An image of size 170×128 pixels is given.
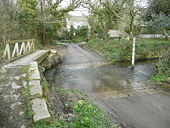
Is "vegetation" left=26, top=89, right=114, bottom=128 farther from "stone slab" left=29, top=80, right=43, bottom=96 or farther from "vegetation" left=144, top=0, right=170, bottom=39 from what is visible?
"vegetation" left=144, top=0, right=170, bottom=39

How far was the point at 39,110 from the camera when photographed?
2412 mm

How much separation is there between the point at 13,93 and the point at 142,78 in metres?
5.18

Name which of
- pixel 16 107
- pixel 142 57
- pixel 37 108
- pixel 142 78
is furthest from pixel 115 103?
pixel 142 57

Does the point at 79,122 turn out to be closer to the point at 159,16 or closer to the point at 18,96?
the point at 18,96

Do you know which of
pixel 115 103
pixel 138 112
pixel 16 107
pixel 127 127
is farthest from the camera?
pixel 115 103

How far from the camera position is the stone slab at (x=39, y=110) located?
225cm

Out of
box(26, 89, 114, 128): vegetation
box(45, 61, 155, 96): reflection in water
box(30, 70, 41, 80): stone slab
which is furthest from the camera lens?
box(45, 61, 155, 96): reflection in water

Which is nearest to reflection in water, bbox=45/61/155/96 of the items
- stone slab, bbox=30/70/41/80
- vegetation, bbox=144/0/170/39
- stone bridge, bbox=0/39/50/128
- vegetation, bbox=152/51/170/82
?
vegetation, bbox=152/51/170/82

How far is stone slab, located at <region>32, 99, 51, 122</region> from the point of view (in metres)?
2.25

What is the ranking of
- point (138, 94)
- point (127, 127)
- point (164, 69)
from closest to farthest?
point (127, 127) < point (138, 94) < point (164, 69)

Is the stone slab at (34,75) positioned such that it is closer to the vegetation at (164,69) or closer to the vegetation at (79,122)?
the vegetation at (79,122)

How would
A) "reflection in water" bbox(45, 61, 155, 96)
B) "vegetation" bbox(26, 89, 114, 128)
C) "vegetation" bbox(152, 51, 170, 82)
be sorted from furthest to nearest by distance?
"vegetation" bbox(152, 51, 170, 82) → "reflection in water" bbox(45, 61, 155, 96) → "vegetation" bbox(26, 89, 114, 128)

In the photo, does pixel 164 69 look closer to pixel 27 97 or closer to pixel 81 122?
pixel 81 122

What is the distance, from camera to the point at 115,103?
3764 mm
